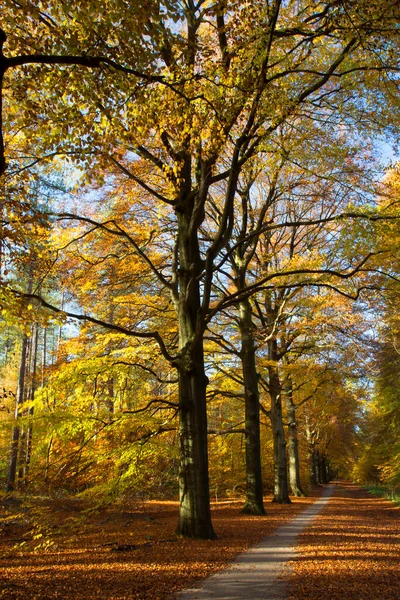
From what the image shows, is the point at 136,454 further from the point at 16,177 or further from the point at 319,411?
the point at 319,411

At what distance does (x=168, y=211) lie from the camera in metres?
11.8

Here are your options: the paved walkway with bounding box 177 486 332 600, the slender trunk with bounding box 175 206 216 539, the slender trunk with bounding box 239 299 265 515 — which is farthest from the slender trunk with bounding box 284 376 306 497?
the paved walkway with bounding box 177 486 332 600

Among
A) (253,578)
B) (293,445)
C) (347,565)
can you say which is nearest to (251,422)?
(347,565)

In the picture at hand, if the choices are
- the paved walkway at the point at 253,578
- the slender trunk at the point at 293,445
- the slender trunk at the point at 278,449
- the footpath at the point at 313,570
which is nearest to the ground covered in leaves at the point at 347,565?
the footpath at the point at 313,570

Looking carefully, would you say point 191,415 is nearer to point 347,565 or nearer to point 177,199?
point 347,565

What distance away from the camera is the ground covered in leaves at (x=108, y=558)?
4.52 m

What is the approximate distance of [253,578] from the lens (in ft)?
16.8

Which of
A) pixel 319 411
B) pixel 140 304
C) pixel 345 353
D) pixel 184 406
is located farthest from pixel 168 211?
pixel 319 411

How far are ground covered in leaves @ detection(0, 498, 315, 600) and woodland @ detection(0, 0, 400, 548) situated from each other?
0.71 meters

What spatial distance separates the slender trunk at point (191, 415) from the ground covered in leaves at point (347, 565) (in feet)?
5.79

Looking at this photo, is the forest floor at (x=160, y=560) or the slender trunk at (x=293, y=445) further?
the slender trunk at (x=293, y=445)

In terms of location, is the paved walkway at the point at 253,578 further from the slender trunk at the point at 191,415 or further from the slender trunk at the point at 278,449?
the slender trunk at the point at 278,449

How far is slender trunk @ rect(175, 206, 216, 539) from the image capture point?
7551mm

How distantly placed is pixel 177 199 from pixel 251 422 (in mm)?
6881
